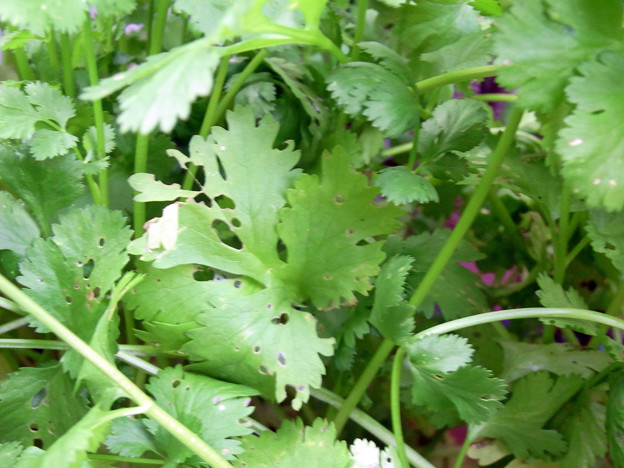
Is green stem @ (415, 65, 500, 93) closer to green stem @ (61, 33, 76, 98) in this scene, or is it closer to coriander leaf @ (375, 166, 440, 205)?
coriander leaf @ (375, 166, 440, 205)

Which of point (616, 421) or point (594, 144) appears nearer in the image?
point (594, 144)

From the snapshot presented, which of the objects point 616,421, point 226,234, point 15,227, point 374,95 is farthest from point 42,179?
point 616,421

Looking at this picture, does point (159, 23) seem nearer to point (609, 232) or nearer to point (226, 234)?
point (226, 234)

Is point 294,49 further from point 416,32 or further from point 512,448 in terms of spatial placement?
point 512,448

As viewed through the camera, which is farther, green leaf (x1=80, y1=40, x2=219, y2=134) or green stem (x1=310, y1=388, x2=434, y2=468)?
green stem (x1=310, y1=388, x2=434, y2=468)

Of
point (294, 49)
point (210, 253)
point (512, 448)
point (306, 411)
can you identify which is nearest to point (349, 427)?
point (306, 411)

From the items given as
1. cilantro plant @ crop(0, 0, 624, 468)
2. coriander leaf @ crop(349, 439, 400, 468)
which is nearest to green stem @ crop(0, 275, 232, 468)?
cilantro plant @ crop(0, 0, 624, 468)

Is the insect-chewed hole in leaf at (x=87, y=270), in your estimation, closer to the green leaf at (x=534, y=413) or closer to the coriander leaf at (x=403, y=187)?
the coriander leaf at (x=403, y=187)

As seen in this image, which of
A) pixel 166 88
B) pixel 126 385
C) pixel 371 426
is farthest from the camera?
pixel 371 426
